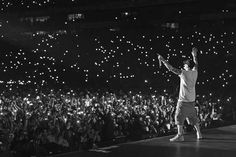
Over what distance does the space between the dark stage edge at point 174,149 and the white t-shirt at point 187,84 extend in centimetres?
66

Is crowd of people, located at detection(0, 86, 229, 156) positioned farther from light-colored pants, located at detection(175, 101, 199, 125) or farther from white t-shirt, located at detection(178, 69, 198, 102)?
white t-shirt, located at detection(178, 69, 198, 102)

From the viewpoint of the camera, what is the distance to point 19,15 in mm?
31688

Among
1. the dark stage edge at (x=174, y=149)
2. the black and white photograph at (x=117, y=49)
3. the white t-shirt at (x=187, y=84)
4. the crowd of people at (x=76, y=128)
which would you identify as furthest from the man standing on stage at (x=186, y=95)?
the black and white photograph at (x=117, y=49)

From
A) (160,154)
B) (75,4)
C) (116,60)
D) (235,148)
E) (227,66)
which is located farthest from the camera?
(75,4)

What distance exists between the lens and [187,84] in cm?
612

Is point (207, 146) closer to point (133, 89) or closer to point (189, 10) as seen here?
point (133, 89)

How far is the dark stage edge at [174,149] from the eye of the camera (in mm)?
5031

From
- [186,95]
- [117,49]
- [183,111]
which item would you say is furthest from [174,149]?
[117,49]

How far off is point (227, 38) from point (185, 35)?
2.63 m

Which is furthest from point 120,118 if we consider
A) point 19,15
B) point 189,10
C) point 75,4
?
point 19,15

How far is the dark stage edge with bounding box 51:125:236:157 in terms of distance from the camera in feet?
16.5

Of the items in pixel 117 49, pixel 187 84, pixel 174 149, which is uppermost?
pixel 117 49

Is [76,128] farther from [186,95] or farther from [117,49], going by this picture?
[117,49]

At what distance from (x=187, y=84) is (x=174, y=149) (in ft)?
3.76
